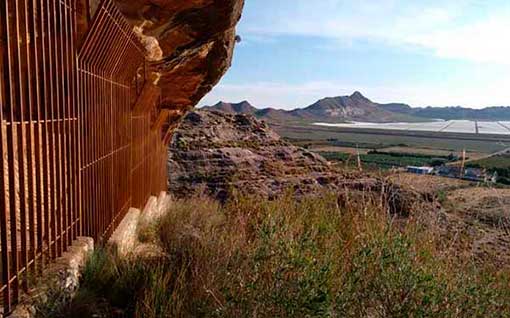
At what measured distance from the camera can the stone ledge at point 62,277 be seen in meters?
2.86

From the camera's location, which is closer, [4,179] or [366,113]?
[4,179]

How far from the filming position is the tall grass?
3348 mm

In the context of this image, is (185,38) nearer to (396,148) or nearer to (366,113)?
(396,148)

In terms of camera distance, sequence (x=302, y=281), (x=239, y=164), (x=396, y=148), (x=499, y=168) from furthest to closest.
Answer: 1. (x=396, y=148)
2. (x=499, y=168)
3. (x=239, y=164)
4. (x=302, y=281)

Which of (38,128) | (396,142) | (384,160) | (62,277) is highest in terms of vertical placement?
(38,128)

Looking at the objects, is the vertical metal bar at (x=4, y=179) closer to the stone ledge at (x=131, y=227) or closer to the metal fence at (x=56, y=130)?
the metal fence at (x=56, y=130)

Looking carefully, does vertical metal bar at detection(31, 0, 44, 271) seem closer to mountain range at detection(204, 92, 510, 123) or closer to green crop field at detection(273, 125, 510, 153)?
green crop field at detection(273, 125, 510, 153)

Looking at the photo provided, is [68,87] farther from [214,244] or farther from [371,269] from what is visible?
[371,269]

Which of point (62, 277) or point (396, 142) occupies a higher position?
point (62, 277)

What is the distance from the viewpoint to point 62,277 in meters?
3.38

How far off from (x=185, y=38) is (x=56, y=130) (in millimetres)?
3950

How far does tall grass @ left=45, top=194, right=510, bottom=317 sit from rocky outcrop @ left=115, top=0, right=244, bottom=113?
2779 millimetres

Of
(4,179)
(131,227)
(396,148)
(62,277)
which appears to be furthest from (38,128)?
(396,148)

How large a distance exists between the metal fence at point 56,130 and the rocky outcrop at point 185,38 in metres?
0.42
